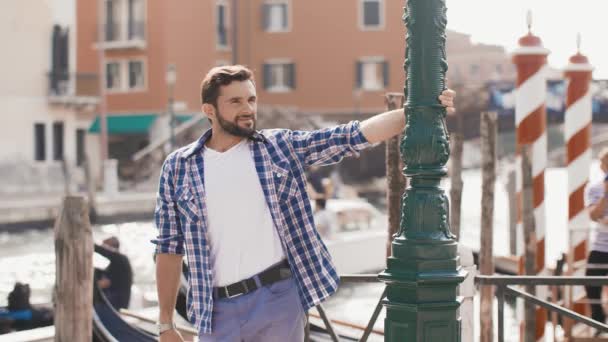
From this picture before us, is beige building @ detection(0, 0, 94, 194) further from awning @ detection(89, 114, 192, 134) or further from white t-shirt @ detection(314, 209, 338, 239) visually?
white t-shirt @ detection(314, 209, 338, 239)

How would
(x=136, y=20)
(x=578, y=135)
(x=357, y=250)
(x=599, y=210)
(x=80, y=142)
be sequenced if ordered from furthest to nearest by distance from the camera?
1. (x=136, y=20)
2. (x=80, y=142)
3. (x=357, y=250)
4. (x=578, y=135)
5. (x=599, y=210)

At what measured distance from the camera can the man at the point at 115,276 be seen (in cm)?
788

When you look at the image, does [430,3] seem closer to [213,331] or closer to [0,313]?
[213,331]

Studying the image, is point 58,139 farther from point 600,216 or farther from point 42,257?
point 600,216

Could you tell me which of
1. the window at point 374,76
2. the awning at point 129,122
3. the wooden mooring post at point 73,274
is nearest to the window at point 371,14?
the window at point 374,76

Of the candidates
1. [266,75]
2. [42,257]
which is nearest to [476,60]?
[266,75]

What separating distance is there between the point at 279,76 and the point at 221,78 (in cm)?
2992

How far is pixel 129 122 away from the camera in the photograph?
29891 mm

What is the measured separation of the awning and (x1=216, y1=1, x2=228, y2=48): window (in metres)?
3.15

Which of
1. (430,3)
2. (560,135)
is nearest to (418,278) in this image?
(430,3)

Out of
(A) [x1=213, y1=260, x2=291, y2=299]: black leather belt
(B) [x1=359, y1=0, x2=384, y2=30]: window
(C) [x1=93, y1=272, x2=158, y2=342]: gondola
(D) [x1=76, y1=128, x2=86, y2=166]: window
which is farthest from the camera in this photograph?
(B) [x1=359, y1=0, x2=384, y2=30]: window

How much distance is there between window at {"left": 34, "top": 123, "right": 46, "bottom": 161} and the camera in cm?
2689

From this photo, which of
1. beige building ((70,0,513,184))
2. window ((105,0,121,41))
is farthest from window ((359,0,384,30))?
window ((105,0,121,41))

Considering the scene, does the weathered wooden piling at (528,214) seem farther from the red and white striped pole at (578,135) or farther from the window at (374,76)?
the window at (374,76)
